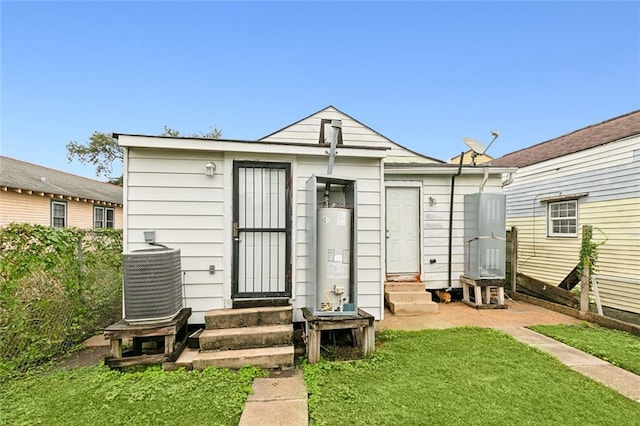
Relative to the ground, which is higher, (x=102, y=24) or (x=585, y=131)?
(x=102, y=24)

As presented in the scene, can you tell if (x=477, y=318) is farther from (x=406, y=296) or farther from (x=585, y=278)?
(x=585, y=278)

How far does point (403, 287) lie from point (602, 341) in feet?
8.93

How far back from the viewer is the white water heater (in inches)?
134

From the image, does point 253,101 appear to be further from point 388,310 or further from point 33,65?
point 388,310

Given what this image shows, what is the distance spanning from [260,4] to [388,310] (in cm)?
809

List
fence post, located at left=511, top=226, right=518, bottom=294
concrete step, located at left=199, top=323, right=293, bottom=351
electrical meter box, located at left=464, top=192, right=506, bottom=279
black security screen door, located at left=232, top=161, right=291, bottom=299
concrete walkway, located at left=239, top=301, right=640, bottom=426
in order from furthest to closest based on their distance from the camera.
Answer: fence post, located at left=511, top=226, right=518, bottom=294, electrical meter box, located at left=464, top=192, right=506, bottom=279, black security screen door, located at left=232, top=161, right=291, bottom=299, concrete step, located at left=199, top=323, right=293, bottom=351, concrete walkway, located at left=239, top=301, right=640, bottom=426

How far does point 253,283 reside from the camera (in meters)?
3.75

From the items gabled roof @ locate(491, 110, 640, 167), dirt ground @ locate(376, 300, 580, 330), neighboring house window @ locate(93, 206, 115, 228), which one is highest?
gabled roof @ locate(491, 110, 640, 167)

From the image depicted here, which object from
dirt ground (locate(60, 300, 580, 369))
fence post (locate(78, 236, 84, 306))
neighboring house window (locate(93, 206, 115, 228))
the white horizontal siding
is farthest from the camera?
neighboring house window (locate(93, 206, 115, 228))

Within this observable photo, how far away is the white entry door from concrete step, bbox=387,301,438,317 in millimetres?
849

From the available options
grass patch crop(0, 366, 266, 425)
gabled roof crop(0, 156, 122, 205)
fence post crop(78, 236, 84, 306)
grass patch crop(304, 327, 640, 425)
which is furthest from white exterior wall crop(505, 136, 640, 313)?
gabled roof crop(0, 156, 122, 205)

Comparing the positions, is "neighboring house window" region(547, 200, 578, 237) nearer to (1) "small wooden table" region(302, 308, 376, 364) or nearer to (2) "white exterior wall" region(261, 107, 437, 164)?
(2) "white exterior wall" region(261, 107, 437, 164)

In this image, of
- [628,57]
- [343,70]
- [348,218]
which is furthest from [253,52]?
[628,57]

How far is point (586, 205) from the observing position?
23.1 ft
